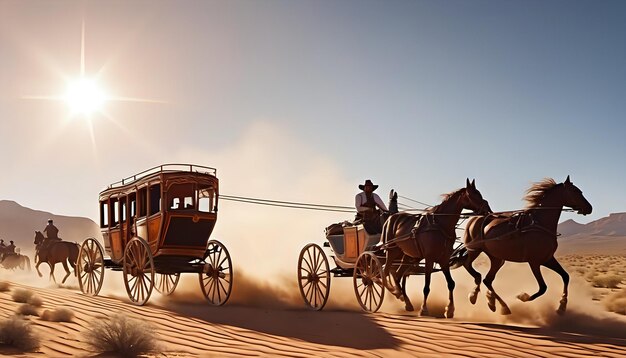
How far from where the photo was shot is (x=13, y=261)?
3125cm

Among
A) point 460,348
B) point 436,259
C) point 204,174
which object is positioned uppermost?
point 204,174

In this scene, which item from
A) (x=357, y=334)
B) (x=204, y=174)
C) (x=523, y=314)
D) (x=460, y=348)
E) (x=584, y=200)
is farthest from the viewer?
(x=204, y=174)

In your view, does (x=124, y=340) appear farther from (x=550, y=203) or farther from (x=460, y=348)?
(x=550, y=203)

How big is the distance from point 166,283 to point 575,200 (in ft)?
33.7

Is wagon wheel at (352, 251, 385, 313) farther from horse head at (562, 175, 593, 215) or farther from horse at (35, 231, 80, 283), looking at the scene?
horse at (35, 231, 80, 283)

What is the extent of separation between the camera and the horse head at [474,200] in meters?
12.5

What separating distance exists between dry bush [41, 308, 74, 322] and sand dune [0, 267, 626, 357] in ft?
0.34

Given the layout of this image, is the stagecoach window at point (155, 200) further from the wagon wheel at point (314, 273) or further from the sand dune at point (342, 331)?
the wagon wheel at point (314, 273)

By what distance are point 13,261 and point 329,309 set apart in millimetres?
21293

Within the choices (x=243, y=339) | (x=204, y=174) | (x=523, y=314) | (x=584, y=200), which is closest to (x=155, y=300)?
(x=204, y=174)

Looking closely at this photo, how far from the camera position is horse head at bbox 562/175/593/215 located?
38.0 ft

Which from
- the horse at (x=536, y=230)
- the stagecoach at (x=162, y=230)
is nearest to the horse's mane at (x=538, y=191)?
the horse at (x=536, y=230)

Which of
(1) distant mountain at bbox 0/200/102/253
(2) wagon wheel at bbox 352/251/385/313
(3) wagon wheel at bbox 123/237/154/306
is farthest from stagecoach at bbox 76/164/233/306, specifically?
(1) distant mountain at bbox 0/200/102/253

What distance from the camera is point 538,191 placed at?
12.0m
